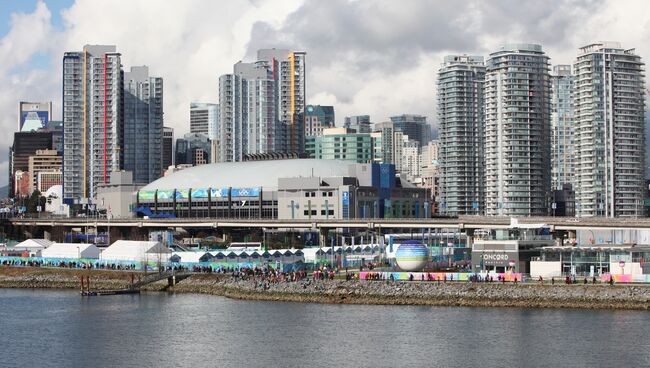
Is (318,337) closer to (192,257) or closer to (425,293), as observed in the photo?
(425,293)

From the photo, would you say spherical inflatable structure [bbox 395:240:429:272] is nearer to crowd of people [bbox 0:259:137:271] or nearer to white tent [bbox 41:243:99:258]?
crowd of people [bbox 0:259:137:271]

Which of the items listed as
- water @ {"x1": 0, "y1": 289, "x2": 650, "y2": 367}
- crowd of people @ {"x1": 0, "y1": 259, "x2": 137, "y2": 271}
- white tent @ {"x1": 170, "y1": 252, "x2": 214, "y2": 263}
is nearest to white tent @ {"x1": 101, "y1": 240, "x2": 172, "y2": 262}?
white tent @ {"x1": 170, "y1": 252, "x2": 214, "y2": 263}

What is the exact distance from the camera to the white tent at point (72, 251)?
507 feet

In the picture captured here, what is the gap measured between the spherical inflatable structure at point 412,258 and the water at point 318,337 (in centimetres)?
1668

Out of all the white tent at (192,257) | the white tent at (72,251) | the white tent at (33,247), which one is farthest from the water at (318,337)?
the white tent at (33,247)

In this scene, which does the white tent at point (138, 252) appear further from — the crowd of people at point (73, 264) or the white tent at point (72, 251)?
the white tent at point (72, 251)

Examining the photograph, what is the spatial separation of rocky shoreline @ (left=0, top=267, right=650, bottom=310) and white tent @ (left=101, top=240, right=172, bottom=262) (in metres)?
12.3

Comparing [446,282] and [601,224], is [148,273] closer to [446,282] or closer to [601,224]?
[446,282]

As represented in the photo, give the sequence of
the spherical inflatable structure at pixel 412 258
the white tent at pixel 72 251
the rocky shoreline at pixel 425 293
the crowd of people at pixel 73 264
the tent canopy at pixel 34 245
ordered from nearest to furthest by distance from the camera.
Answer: the rocky shoreline at pixel 425 293 → the spherical inflatable structure at pixel 412 258 → the crowd of people at pixel 73 264 → the white tent at pixel 72 251 → the tent canopy at pixel 34 245

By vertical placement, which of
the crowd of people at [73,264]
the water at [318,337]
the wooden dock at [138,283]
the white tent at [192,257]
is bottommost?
the water at [318,337]

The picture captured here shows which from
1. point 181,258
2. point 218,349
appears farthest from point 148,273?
point 218,349

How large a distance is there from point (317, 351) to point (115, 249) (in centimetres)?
7599

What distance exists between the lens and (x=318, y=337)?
86.5 meters

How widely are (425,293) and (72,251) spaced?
67206mm
